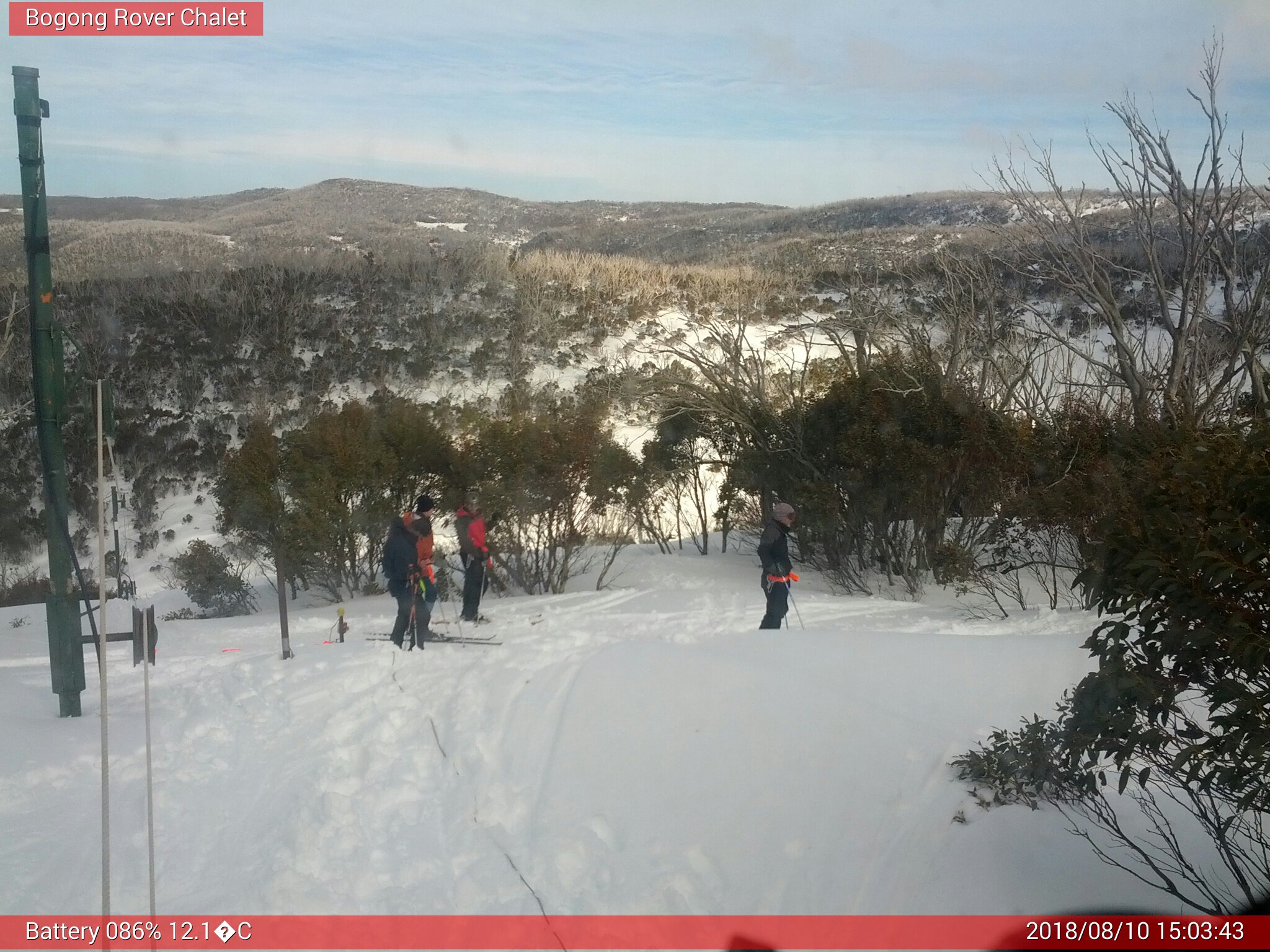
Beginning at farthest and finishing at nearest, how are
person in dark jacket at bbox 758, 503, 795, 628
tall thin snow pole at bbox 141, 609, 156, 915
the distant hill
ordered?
the distant hill → person in dark jacket at bbox 758, 503, 795, 628 → tall thin snow pole at bbox 141, 609, 156, 915

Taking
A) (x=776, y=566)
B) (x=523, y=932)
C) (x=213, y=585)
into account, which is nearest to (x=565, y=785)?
(x=523, y=932)

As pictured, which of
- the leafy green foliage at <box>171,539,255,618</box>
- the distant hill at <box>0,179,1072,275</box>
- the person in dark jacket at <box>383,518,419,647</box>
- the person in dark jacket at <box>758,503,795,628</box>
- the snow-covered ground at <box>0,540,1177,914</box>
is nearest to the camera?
the snow-covered ground at <box>0,540,1177,914</box>

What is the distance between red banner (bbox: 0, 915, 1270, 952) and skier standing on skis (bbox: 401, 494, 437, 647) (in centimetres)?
532

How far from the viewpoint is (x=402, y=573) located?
9.71 m

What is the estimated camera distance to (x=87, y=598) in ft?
23.3

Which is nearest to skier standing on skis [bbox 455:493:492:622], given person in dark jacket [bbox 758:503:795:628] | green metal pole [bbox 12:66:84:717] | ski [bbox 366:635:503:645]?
ski [bbox 366:635:503:645]

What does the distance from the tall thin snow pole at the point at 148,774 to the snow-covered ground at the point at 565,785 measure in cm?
36

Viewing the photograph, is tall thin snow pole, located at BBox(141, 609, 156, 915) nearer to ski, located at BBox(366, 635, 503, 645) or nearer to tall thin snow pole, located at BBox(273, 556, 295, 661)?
tall thin snow pole, located at BBox(273, 556, 295, 661)

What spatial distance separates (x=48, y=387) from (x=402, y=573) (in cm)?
361

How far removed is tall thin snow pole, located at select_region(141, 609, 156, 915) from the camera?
3.69 meters

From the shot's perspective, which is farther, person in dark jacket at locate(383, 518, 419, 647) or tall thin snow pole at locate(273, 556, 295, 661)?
person in dark jacket at locate(383, 518, 419, 647)

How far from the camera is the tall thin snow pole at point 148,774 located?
12.1ft

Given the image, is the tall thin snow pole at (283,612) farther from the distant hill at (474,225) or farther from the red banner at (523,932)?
the distant hill at (474,225)

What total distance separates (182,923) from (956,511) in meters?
13.0
